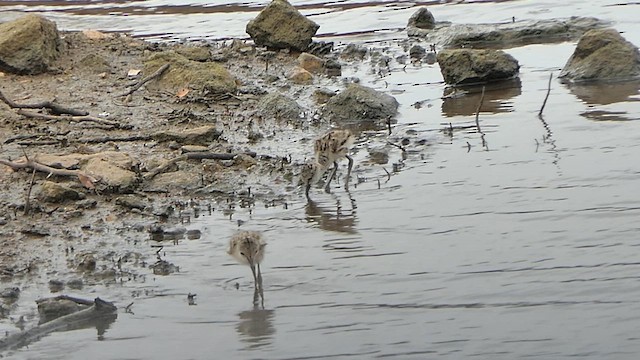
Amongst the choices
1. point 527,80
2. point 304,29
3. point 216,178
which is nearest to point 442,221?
point 216,178

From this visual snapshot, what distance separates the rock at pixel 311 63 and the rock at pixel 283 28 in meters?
0.69

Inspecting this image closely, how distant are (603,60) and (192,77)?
5.12 metres

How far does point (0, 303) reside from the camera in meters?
7.47

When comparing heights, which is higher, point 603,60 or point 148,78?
point 148,78

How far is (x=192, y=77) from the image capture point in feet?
44.3

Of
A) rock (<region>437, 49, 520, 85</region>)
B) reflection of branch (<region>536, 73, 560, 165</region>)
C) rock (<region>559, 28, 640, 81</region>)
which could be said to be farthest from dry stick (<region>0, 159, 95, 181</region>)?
rock (<region>559, 28, 640, 81</region>)

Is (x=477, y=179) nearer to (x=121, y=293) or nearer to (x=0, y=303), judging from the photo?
(x=121, y=293)

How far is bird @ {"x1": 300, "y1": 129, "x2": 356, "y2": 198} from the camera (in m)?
9.98

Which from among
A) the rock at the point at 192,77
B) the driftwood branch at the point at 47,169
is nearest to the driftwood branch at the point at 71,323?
the driftwood branch at the point at 47,169

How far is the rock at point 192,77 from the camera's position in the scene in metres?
13.4

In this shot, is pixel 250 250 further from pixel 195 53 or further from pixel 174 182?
pixel 195 53

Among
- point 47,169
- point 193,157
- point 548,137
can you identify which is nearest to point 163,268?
point 47,169

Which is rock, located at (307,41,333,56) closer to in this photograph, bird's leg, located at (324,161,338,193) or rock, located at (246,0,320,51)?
rock, located at (246,0,320,51)

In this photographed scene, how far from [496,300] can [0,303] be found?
11.0ft
